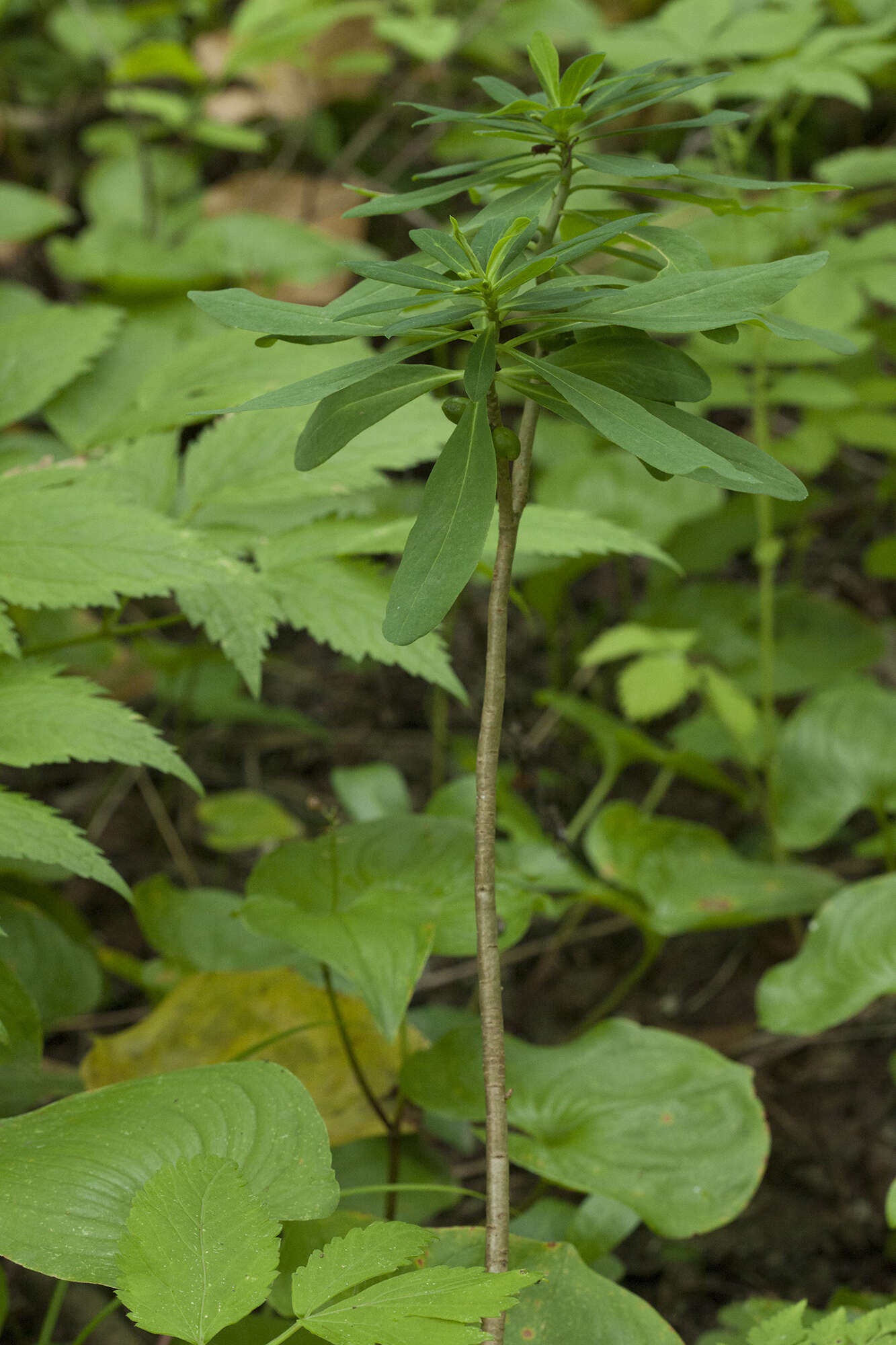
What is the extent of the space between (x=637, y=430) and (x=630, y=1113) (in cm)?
71

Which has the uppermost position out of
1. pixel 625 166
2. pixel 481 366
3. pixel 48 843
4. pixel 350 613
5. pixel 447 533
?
pixel 625 166

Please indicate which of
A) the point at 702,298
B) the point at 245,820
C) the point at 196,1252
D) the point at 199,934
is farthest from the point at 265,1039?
the point at 702,298

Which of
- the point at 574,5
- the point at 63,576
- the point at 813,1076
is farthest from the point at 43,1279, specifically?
the point at 574,5

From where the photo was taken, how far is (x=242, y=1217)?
65cm

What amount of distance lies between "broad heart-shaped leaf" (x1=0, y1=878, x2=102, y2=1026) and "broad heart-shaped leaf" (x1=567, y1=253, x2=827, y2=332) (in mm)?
901

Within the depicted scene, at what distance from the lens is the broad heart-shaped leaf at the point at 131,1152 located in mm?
675

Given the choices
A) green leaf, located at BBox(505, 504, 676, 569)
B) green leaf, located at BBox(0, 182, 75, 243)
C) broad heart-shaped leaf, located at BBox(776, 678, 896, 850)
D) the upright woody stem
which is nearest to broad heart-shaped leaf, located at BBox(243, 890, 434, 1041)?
the upright woody stem

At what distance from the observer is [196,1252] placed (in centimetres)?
63

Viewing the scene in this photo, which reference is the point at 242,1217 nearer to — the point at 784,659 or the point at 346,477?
the point at 346,477

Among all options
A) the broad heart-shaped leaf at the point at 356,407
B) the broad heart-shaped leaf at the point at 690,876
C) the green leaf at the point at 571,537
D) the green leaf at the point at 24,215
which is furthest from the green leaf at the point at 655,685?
the green leaf at the point at 24,215

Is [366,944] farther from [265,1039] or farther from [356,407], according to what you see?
[356,407]

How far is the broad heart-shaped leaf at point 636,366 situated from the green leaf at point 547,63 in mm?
198

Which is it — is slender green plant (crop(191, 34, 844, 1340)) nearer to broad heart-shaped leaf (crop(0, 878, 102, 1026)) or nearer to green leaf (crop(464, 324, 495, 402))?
green leaf (crop(464, 324, 495, 402))

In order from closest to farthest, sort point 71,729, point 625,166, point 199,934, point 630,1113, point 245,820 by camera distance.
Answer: point 625,166, point 71,729, point 630,1113, point 199,934, point 245,820
